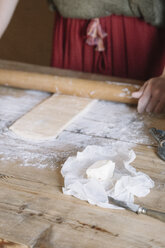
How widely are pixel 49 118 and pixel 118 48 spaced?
0.72m

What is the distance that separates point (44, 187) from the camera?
2.82ft

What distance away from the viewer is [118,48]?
182 cm

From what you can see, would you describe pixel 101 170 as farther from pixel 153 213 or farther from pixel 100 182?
pixel 153 213

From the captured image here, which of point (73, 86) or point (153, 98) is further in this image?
point (73, 86)

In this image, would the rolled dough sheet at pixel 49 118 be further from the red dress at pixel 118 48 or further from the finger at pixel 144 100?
the red dress at pixel 118 48

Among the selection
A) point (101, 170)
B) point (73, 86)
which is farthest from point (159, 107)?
point (101, 170)

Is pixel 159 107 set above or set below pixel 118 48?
below

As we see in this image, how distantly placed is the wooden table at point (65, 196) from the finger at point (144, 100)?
0.06 metres

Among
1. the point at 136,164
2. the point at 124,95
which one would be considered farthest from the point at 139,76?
the point at 136,164

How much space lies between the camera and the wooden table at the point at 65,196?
70cm

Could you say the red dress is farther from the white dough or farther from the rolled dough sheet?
the white dough

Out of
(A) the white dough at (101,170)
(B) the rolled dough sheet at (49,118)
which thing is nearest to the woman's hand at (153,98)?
(B) the rolled dough sheet at (49,118)

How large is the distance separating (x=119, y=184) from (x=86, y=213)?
0.12 meters

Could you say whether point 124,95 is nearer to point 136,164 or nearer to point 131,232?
point 136,164
